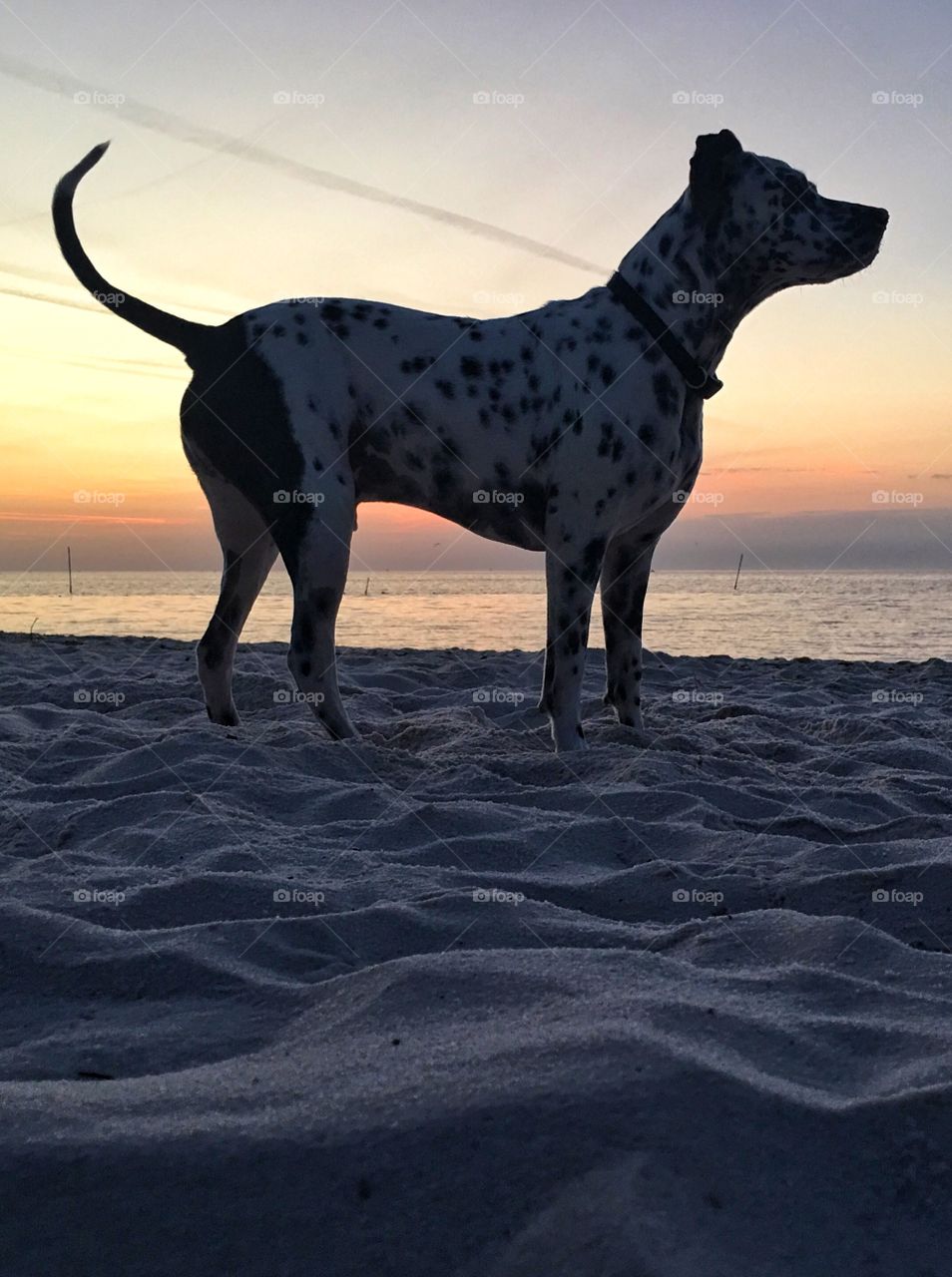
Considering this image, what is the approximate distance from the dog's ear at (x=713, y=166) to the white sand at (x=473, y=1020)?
7.62 feet

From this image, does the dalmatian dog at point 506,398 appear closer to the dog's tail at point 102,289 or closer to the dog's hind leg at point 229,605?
the dog's tail at point 102,289

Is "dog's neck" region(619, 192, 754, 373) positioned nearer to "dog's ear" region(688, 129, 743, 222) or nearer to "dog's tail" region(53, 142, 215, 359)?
"dog's ear" region(688, 129, 743, 222)

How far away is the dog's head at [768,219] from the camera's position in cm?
413

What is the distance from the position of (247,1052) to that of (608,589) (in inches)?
135

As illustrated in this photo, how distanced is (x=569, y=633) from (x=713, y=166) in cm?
199

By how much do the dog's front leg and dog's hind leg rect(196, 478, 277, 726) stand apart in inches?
52.1

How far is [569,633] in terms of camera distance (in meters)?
4.07

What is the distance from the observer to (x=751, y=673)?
7555 mm

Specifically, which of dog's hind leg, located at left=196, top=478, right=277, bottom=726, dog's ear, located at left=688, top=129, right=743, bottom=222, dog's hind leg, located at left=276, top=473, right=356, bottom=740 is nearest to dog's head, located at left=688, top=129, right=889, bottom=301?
dog's ear, located at left=688, top=129, right=743, bottom=222

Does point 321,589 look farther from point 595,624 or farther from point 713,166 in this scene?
point 595,624

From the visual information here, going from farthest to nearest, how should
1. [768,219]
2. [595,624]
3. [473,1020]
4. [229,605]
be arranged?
[595,624] → [229,605] → [768,219] → [473,1020]

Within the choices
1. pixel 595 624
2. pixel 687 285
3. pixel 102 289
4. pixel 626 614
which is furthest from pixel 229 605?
pixel 595 624

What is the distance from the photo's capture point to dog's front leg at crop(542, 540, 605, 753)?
4.03 m

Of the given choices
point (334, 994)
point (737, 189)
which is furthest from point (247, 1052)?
point (737, 189)
